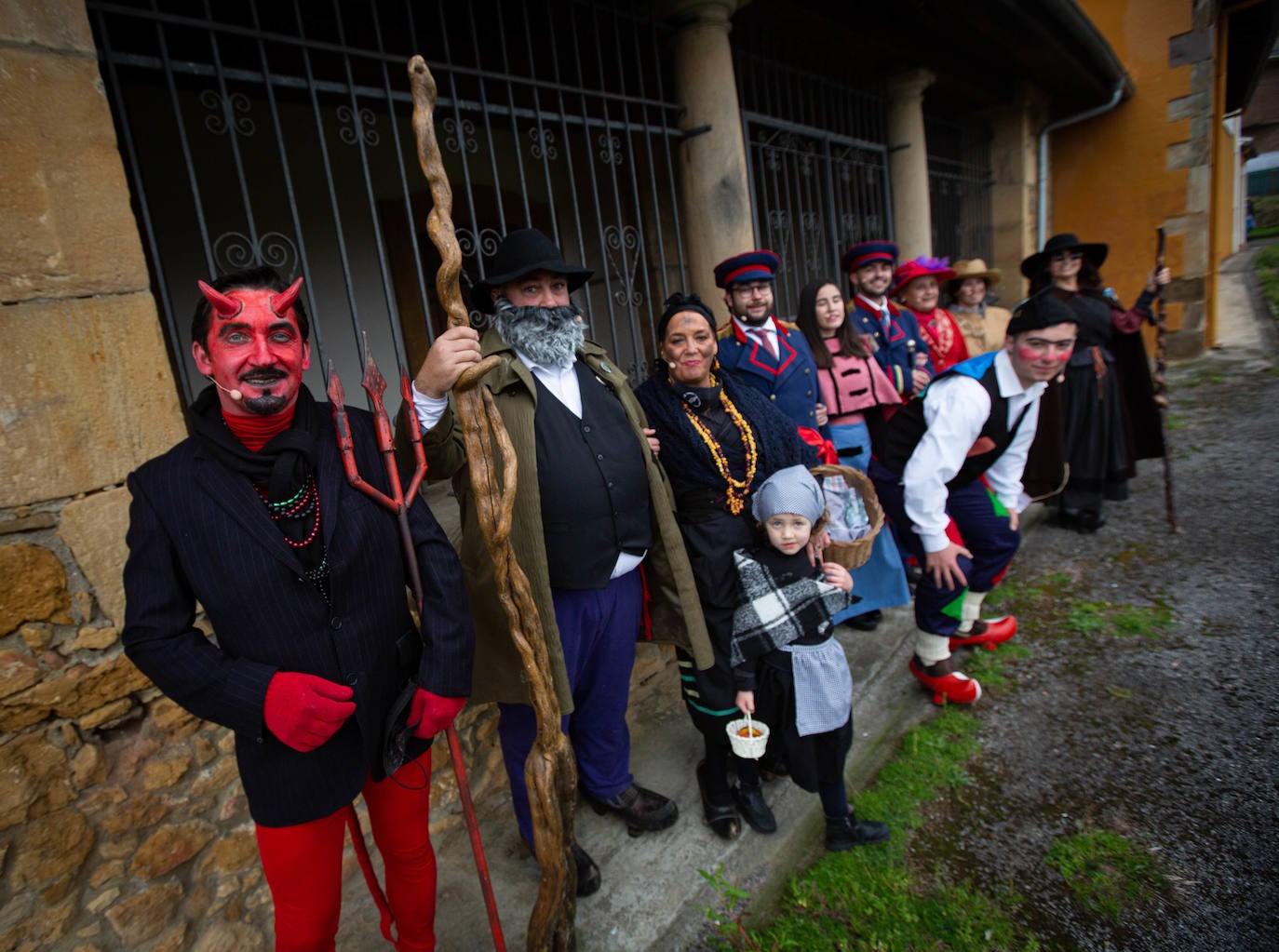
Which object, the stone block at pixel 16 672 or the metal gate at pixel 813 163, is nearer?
the stone block at pixel 16 672

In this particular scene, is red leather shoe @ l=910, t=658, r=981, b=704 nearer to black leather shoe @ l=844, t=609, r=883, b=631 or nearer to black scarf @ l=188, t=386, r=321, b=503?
black leather shoe @ l=844, t=609, r=883, b=631

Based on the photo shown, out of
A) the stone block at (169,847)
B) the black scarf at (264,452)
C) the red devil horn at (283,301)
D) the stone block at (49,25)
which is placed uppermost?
the stone block at (49,25)

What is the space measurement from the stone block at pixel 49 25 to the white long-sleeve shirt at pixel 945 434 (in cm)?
298

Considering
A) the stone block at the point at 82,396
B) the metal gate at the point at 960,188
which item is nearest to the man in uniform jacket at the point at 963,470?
the stone block at the point at 82,396

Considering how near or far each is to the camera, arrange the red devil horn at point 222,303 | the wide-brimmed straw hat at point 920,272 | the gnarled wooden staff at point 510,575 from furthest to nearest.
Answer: the wide-brimmed straw hat at point 920,272 < the gnarled wooden staff at point 510,575 < the red devil horn at point 222,303

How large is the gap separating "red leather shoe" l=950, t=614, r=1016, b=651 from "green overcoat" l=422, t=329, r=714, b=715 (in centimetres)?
198

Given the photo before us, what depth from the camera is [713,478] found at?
2.34 meters

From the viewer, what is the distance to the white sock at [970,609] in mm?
3346

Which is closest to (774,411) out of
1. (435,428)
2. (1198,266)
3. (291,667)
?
(435,428)

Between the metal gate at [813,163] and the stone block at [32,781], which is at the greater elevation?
the metal gate at [813,163]

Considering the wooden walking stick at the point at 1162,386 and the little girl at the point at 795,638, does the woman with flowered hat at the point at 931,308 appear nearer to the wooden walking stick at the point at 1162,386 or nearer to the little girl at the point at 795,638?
the wooden walking stick at the point at 1162,386

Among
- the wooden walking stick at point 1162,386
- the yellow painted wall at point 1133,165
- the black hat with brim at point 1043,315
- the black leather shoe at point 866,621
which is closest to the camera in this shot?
the black hat with brim at point 1043,315

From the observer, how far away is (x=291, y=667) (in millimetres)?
1475

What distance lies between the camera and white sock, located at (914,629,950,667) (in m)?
3.07
